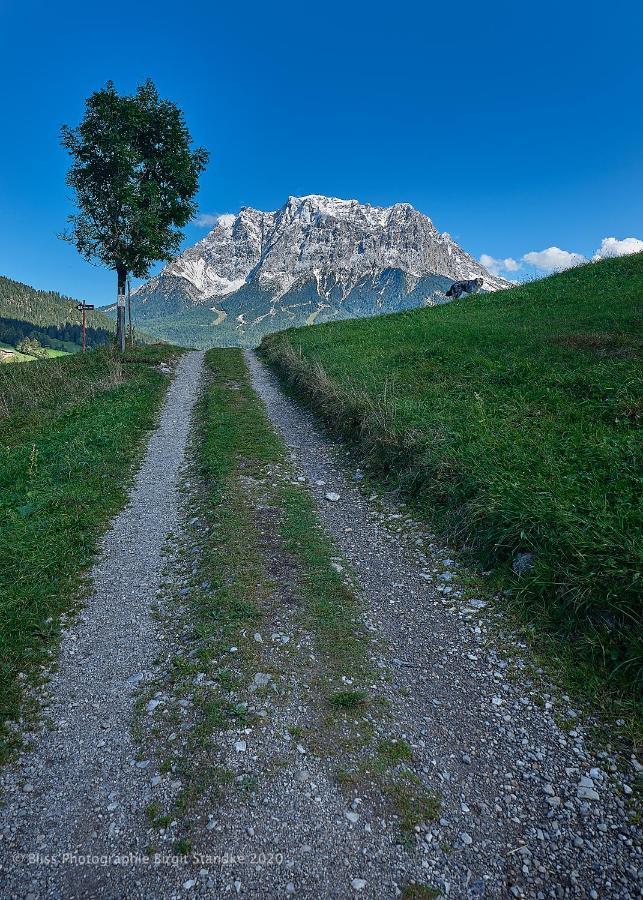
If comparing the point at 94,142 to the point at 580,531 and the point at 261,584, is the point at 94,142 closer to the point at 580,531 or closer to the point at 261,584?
the point at 261,584

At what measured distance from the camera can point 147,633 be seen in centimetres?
630

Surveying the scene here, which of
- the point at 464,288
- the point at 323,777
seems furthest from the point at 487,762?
the point at 464,288

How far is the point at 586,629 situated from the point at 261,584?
4608 millimetres

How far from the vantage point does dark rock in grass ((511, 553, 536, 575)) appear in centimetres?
673

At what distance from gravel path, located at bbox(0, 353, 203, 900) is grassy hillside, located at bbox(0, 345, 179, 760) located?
1.28 ft

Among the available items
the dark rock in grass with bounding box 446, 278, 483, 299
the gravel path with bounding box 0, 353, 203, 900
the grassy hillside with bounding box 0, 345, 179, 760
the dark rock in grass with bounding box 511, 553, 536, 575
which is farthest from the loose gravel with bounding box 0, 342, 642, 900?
the dark rock in grass with bounding box 446, 278, 483, 299

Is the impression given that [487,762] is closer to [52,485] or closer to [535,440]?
[535,440]

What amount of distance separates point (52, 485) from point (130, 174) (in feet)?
79.8

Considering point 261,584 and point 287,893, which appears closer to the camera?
point 287,893

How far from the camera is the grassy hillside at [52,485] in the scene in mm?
6172

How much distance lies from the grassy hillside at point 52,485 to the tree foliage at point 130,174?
31.2ft

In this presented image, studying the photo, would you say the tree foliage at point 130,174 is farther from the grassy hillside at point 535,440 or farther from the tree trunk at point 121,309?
the grassy hillside at point 535,440

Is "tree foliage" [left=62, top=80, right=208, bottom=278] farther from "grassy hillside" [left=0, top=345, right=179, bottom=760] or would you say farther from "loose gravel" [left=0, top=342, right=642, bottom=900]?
"loose gravel" [left=0, top=342, right=642, bottom=900]

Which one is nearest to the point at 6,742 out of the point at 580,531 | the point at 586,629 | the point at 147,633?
the point at 147,633
